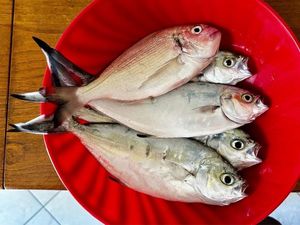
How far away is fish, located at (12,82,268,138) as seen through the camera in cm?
75

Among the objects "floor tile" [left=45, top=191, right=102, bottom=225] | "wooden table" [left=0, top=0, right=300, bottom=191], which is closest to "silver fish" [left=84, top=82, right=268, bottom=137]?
"wooden table" [left=0, top=0, right=300, bottom=191]

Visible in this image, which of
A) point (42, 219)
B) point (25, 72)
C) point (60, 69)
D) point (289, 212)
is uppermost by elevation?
point (60, 69)

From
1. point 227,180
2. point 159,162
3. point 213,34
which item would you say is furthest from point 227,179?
point 213,34

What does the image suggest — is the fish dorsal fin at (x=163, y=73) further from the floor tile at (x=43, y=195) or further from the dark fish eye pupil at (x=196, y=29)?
the floor tile at (x=43, y=195)

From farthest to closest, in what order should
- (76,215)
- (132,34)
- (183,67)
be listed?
(76,215) → (132,34) → (183,67)

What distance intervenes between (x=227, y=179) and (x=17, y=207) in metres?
0.94

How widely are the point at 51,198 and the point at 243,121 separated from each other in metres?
0.89

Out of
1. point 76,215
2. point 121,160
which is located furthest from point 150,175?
point 76,215

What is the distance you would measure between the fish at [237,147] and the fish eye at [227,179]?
0.04 meters

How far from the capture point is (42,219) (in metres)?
1.48

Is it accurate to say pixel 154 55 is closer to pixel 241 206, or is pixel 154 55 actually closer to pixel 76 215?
pixel 241 206

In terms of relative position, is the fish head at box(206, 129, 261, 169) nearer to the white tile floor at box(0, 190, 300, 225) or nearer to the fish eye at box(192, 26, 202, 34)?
the fish eye at box(192, 26, 202, 34)

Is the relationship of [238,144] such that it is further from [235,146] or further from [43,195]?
[43,195]

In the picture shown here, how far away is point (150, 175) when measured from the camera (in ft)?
2.54
